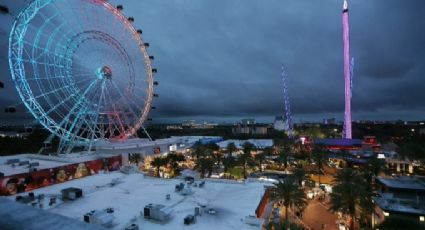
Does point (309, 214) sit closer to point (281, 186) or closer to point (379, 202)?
point (379, 202)

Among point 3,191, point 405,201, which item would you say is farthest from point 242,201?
point 3,191

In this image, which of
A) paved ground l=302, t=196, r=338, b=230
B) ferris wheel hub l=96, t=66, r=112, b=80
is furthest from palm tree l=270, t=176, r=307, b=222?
ferris wheel hub l=96, t=66, r=112, b=80

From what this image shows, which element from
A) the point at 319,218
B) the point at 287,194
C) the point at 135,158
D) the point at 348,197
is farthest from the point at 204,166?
the point at 348,197

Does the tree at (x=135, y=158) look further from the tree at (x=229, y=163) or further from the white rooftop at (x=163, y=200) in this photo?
the white rooftop at (x=163, y=200)

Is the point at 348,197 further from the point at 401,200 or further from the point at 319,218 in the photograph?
the point at 319,218

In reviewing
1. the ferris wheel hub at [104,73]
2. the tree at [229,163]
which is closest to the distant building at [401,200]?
the tree at [229,163]

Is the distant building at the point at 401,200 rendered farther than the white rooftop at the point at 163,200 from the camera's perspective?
Yes

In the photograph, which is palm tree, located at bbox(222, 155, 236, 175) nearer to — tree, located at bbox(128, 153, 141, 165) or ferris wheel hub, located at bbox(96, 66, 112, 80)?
tree, located at bbox(128, 153, 141, 165)
